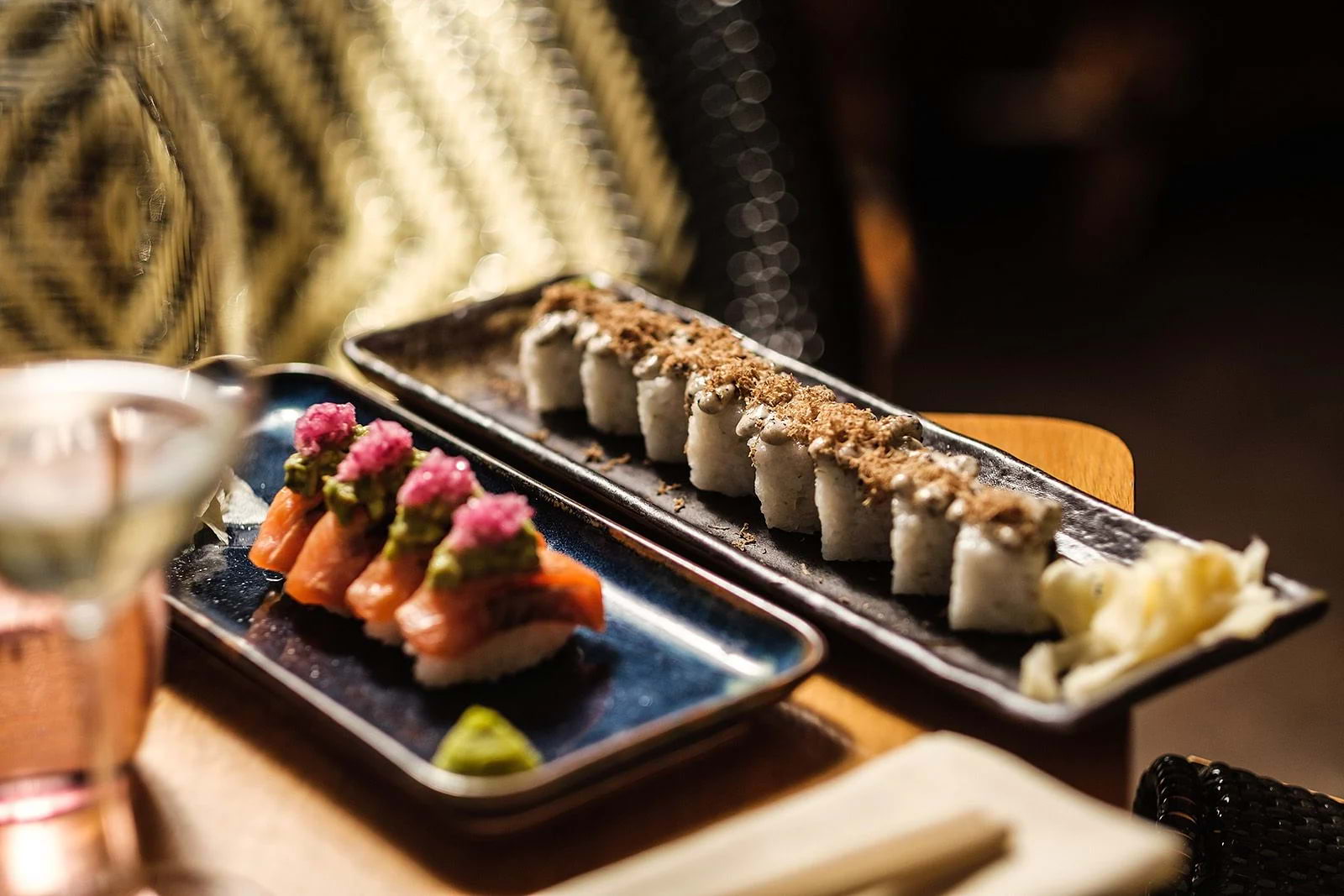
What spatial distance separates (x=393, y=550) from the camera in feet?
4.30

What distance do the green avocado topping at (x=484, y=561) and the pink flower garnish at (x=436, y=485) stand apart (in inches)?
2.3

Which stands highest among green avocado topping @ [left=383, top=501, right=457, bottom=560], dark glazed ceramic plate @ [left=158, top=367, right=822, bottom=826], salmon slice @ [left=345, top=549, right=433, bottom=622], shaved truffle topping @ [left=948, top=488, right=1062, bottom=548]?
green avocado topping @ [left=383, top=501, right=457, bottom=560]

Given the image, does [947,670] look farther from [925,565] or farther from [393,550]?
[393,550]

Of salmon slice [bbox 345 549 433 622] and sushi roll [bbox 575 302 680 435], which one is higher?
sushi roll [bbox 575 302 680 435]

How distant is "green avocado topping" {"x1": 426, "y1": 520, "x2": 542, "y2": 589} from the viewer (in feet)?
4.02

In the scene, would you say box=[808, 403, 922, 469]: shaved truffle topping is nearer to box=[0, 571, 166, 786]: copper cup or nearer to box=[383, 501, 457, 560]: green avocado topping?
box=[383, 501, 457, 560]: green avocado topping

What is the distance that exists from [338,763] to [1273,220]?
4.22 meters

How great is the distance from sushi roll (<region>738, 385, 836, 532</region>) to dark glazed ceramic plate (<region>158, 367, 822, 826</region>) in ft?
0.70

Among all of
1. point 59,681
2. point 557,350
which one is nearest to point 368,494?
point 59,681

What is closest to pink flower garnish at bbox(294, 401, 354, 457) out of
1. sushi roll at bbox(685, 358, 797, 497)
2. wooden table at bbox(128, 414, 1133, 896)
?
wooden table at bbox(128, 414, 1133, 896)

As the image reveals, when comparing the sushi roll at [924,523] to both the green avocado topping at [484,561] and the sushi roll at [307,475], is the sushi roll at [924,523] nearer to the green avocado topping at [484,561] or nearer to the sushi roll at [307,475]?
the green avocado topping at [484,561]

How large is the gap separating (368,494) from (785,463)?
454 millimetres

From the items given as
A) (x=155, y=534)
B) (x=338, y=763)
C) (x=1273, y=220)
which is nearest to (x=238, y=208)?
(x=338, y=763)

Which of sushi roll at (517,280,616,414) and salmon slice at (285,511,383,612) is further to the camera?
sushi roll at (517,280,616,414)
